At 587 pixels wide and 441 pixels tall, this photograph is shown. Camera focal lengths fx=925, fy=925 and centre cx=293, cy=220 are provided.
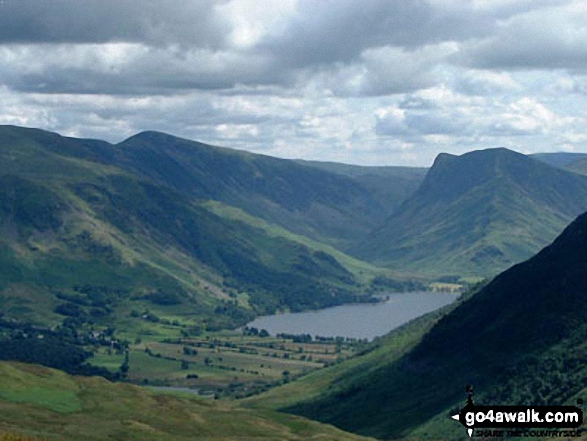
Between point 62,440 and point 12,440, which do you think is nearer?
point 12,440

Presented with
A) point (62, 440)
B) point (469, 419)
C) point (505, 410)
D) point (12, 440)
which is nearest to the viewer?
point (469, 419)

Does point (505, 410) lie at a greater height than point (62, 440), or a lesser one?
greater

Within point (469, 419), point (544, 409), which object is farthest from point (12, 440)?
point (544, 409)

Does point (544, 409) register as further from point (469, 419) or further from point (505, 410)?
point (469, 419)

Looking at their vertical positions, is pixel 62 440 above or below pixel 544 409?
below

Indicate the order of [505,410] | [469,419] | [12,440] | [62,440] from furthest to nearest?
[62,440], [12,440], [505,410], [469,419]

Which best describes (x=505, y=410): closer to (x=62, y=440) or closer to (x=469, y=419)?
(x=469, y=419)

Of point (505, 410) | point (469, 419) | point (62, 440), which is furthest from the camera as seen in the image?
point (62, 440)

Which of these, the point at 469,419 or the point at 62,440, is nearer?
the point at 469,419

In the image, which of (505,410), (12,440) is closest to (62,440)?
(12,440)
